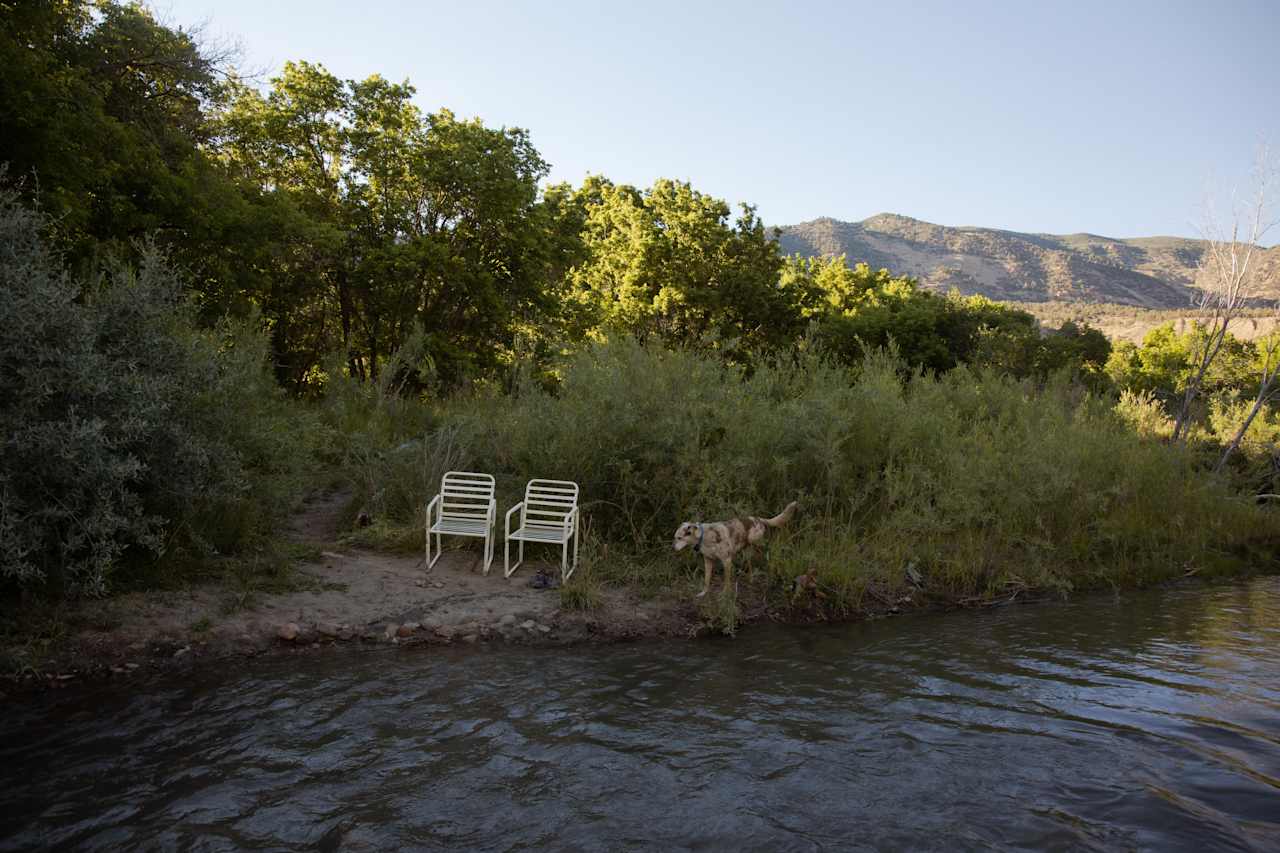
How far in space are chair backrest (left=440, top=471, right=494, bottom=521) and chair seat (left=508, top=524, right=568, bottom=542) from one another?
1.34 feet

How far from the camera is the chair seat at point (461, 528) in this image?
28.0ft

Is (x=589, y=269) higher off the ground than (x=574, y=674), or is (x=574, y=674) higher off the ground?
(x=589, y=269)

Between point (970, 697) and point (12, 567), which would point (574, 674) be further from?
point (12, 567)

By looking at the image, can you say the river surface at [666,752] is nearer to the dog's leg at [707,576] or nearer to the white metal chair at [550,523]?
the dog's leg at [707,576]

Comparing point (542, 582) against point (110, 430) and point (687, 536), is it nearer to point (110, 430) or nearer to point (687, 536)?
point (687, 536)

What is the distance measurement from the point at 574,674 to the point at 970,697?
10.3ft

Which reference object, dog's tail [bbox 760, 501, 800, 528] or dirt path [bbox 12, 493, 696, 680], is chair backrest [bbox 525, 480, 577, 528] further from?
dog's tail [bbox 760, 501, 800, 528]

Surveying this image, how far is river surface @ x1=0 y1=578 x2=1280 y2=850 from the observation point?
14.6 ft

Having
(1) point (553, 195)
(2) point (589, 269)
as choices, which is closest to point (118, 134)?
(1) point (553, 195)

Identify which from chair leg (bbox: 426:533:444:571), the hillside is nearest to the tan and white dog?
chair leg (bbox: 426:533:444:571)

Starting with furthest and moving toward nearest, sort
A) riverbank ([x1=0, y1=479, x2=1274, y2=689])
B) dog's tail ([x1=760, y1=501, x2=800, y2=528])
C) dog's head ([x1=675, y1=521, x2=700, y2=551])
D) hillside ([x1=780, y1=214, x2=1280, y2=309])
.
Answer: hillside ([x1=780, y1=214, x2=1280, y2=309])
dog's tail ([x1=760, y1=501, x2=800, y2=528])
dog's head ([x1=675, y1=521, x2=700, y2=551])
riverbank ([x1=0, y1=479, x2=1274, y2=689])

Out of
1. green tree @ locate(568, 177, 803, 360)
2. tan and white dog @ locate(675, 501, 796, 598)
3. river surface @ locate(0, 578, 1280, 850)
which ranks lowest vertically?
river surface @ locate(0, 578, 1280, 850)

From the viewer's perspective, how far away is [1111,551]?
1124 cm

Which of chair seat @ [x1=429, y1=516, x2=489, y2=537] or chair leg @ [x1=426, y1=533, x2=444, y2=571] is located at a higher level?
chair seat @ [x1=429, y1=516, x2=489, y2=537]
